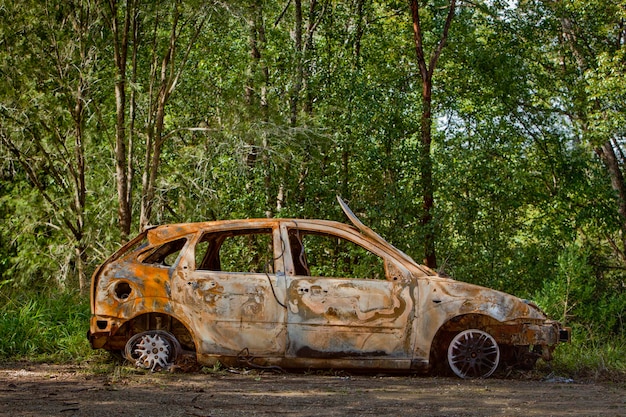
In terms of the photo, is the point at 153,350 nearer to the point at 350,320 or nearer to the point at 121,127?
the point at 350,320

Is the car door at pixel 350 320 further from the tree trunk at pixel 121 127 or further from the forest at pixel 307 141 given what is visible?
the tree trunk at pixel 121 127

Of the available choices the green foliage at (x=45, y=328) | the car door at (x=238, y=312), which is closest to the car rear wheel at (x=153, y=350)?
the car door at (x=238, y=312)

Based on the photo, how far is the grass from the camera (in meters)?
9.47

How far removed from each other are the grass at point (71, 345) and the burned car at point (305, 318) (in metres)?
0.41

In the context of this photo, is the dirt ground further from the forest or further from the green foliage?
the forest

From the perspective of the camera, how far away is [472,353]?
888cm

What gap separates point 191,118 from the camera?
22125 millimetres

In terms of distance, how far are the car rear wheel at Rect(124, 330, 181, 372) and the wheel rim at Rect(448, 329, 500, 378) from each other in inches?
109

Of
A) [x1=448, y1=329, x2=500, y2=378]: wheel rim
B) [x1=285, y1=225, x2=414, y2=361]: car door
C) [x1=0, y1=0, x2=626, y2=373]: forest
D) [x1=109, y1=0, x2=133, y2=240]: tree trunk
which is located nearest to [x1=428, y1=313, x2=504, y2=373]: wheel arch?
[x1=448, y1=329, x2=500, y2=378]: wheel rim

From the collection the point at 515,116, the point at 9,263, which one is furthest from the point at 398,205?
the point at 9,263

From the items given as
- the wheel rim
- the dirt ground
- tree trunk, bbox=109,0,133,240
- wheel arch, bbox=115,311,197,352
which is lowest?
the dirt ground

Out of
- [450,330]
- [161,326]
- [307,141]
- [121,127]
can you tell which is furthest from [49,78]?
[450,330]

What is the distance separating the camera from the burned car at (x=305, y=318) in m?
8.75

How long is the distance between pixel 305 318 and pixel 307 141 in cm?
862
